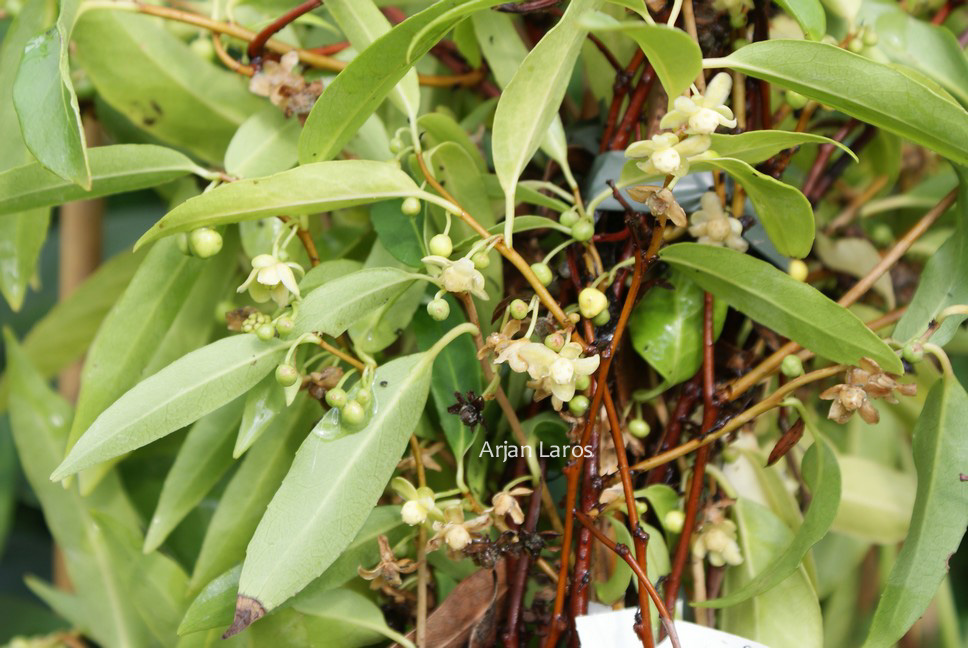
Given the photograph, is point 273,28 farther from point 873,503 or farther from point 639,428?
point 873,503

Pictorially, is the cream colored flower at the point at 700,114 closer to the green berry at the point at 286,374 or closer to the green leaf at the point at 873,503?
the green berry at the point at 286,374

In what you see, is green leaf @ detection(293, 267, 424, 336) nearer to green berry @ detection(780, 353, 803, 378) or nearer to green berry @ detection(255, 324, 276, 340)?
green berry @ detection(255, 324, 276, 340)

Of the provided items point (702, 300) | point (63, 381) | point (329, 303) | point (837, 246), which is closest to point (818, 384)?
point (837, 246)

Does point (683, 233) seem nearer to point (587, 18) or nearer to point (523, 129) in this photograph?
point (523, 129)

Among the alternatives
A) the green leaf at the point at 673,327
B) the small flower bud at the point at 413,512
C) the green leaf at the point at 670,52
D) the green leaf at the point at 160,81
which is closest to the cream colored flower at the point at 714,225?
the green leaf at the point at 673,327

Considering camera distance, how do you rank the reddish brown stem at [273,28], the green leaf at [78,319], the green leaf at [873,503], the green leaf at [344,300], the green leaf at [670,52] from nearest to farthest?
the green leaf at [670,52] → the green leaf at [344,300] → the reddish brown stem at [273,28] → the green leaf at [873,503] → the green leaf at [78,319]

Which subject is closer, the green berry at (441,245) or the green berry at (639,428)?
the green berry at (441,245)

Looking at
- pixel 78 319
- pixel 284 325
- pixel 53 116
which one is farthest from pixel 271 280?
pixel 78 319
